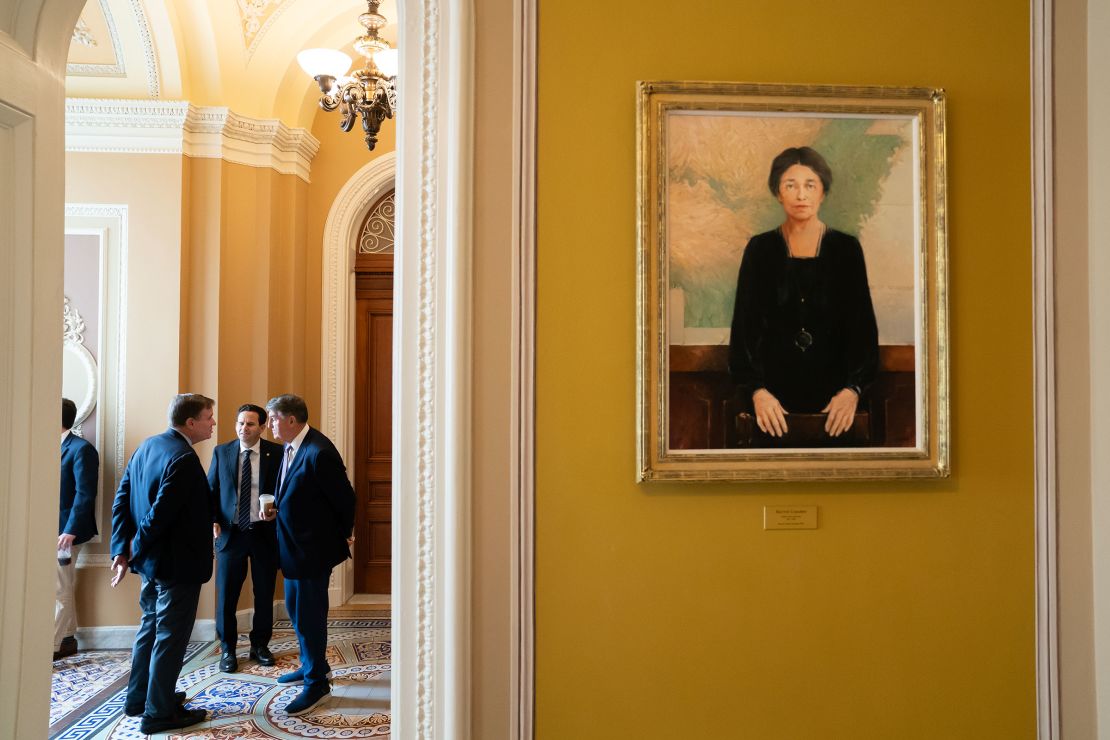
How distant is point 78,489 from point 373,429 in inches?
93.5

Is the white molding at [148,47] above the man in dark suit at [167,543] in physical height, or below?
above

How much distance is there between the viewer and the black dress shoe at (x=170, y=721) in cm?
416

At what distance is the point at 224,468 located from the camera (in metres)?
5.08

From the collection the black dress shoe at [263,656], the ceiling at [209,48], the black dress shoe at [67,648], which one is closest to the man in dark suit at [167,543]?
the black dress shoe at [263,656]

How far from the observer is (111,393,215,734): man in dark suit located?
159 inches

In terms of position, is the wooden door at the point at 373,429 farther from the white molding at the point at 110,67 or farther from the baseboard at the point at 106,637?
the white molding at the point at 110,67

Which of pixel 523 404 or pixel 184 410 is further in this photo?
pixel 184 410

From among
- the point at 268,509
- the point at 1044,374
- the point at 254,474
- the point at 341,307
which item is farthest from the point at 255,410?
the point at 1044,374

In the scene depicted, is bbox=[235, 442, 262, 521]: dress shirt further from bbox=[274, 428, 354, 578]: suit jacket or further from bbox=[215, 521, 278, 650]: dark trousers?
bbox=[274, 428, 354, 578]: suit jacket

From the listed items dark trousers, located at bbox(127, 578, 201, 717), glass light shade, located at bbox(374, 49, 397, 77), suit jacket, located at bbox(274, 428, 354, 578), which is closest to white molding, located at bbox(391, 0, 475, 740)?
suit jacket, located at bbox(274, 428, 354, 578)

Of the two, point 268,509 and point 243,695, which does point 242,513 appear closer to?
point 268,509

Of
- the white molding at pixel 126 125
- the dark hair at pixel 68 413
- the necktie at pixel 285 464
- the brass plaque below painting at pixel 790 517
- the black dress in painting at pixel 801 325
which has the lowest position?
the necktie at pixel 285 464

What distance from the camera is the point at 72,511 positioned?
17.6 ft

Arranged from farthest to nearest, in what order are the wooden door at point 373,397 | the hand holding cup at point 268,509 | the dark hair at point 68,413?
the wooden door at point 373,397 < the dark hair at point 68,413 < the hand holding cup at point 268,509
